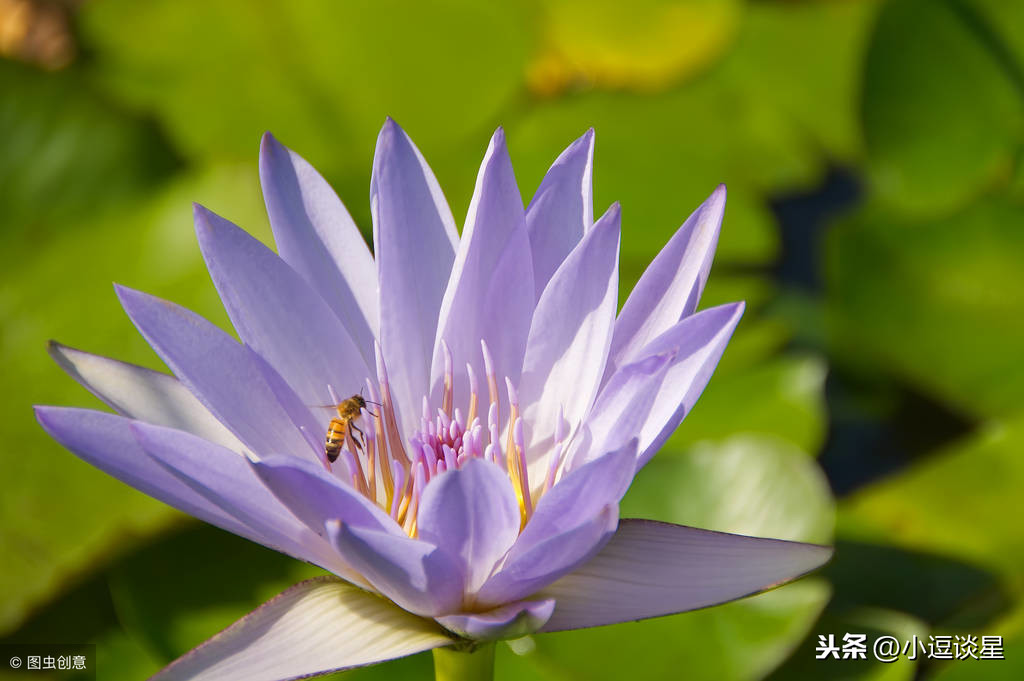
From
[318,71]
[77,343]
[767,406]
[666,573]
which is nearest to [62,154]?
[77,343]

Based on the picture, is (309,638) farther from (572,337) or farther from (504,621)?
(572,337)

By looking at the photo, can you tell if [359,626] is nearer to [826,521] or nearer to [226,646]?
[226,646]

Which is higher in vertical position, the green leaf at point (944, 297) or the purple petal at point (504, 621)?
the green leaf at point (944, 297)

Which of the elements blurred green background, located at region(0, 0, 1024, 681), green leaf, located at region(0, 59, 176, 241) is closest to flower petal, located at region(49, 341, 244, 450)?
blurred green background, located at region(0, 0, 1024, 681)

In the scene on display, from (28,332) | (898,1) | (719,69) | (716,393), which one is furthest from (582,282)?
(719,69)

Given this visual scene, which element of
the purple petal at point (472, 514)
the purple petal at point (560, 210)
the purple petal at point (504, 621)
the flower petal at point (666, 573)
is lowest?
the purple petal at point (504, 621)

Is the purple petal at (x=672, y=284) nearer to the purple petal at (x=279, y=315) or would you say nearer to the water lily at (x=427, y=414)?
the water lily at (x=427, y=414)

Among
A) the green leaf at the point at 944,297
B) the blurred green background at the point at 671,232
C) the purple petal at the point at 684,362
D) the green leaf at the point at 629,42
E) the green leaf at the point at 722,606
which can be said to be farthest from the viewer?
the green leaf at the point at 629,42

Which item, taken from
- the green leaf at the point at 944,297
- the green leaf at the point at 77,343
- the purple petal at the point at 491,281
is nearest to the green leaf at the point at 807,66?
the green leaf at the point at 944,297

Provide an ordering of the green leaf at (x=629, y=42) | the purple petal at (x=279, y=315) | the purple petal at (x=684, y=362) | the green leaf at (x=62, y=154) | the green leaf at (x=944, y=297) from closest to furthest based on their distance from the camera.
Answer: the purple petal at (x=684, y=362), the purple petal at (x=279, y=315), the green leaf at (x=944, y=297), the green leaf at (x=62, y=154), the green leaf at (x=629, y=42)
